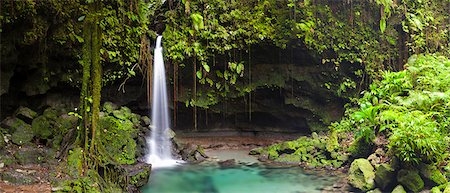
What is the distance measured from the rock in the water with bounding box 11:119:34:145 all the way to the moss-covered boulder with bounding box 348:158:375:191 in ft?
19.9

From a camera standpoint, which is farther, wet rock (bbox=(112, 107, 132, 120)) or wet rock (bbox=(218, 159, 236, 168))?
wet rock (bbox=(218, 159, 236, 168))

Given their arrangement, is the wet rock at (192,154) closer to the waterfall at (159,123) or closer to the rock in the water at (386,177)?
the waterfall at (159,123)

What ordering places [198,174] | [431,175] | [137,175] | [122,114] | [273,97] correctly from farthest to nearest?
[273,97], [122,114], [198,174], [137,175], [431,175]

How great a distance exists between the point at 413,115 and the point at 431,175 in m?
1.38

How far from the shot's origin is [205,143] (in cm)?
1184

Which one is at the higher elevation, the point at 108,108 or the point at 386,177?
the point at 108,108

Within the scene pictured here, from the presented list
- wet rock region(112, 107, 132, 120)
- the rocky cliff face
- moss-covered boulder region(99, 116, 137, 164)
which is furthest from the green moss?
the rocky cliff face

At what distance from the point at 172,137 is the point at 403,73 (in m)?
6.12

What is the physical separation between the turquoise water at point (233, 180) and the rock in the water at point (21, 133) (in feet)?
7.51

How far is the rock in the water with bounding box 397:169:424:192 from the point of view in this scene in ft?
20.7

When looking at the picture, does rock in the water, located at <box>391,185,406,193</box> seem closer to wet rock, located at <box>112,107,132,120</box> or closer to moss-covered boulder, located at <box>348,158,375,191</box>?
moss-covered boulder, located at <box>348,158,375,191</box>

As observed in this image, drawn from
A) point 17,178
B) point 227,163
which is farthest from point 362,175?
point 17,178

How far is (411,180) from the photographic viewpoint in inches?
251

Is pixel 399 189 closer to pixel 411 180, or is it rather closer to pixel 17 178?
pixel 411 180
